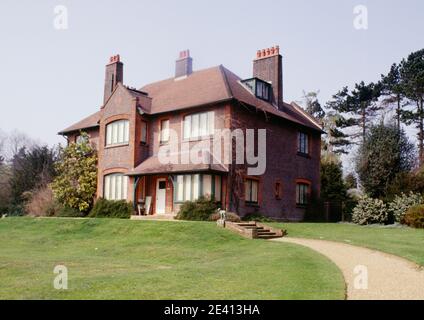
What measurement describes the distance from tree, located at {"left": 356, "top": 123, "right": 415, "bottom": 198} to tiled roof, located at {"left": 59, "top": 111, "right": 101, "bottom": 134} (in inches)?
700

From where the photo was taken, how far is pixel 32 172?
36.3 m

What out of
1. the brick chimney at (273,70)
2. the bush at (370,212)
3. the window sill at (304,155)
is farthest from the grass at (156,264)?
the brick chimney at (273,70)

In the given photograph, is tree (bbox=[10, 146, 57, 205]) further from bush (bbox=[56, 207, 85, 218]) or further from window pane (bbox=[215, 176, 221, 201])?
window pane (bbox=[215, 176, 221, 201])

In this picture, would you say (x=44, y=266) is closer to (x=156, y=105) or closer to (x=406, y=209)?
(x=156, y=105)

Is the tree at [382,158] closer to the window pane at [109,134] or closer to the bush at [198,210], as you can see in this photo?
the bush at [198,210]

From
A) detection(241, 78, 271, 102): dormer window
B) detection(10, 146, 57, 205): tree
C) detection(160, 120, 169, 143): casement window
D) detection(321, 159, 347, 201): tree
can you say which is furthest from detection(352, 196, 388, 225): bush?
detection(10, 146, 57, 205): tree

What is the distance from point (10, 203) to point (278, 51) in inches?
914

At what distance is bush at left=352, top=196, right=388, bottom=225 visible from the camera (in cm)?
2605

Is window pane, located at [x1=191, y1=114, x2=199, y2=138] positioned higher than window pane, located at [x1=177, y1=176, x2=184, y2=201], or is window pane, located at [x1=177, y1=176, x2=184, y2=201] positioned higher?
window pane, located at [x1=191, y1=114, x2=199, y2=138]

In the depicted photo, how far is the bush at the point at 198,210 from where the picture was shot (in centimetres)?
2272

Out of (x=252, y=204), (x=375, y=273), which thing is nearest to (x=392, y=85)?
(x=252, y=204)

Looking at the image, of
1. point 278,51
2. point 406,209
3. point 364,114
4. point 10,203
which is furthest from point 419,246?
point 364,114

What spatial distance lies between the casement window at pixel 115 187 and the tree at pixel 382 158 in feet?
48.7

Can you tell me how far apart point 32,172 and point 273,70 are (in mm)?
20724
